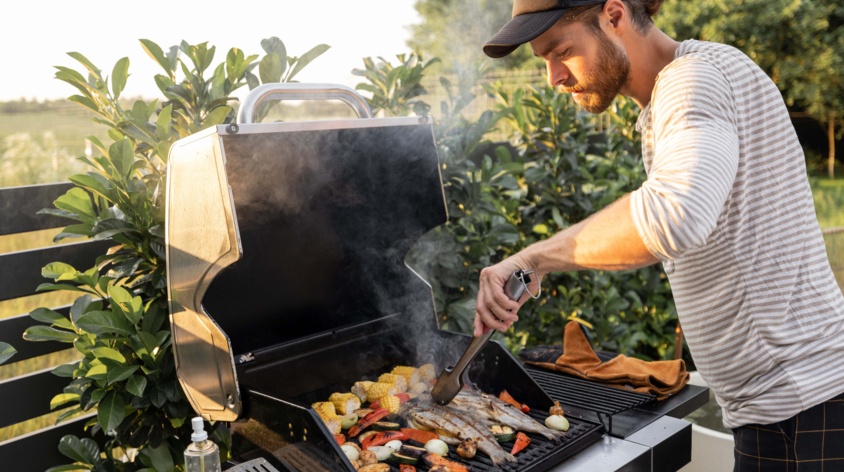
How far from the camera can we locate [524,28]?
1.50 m

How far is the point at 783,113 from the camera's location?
58.3 inches

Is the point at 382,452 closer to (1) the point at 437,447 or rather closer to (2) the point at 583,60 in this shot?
(1) the point at 437,447

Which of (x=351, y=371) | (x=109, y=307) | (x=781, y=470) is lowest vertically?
(x=781, y=470)

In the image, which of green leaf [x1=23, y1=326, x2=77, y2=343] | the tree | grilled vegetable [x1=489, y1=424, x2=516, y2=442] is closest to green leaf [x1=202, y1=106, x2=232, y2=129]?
green leaf [x1=23, y1=326, x2=77, y2=343]

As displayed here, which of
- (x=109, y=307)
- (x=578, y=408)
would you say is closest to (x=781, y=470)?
(x=578, y=408)

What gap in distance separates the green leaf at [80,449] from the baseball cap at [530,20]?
1768mm

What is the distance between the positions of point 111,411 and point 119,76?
1.01m

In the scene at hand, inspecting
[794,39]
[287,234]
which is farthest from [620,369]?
[794,39]

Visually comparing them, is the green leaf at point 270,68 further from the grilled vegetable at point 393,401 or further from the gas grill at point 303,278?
the grilled vegetable at point 393,401

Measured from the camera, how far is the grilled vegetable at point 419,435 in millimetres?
1759

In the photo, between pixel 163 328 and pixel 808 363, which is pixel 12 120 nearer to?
pixel 163 328

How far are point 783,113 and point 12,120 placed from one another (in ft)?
20.0

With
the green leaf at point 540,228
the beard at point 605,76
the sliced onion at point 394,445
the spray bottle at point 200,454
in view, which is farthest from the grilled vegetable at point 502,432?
the green leaf at point 540,228

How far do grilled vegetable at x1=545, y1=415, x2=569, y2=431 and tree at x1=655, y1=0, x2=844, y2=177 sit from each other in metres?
17.3
